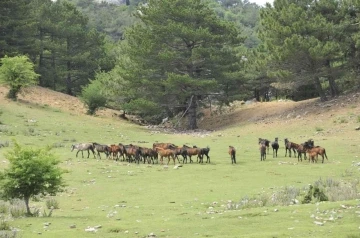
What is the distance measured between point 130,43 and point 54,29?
14.4 metres

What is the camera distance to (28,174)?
16047 mm

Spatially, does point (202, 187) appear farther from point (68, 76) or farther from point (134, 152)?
point (68, 76)

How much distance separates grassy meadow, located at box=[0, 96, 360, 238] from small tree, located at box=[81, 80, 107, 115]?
12609 millimetres

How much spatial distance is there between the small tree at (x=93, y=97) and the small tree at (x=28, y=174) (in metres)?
41.2

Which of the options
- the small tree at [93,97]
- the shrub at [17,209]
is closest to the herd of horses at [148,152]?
the shrub at [17,209]

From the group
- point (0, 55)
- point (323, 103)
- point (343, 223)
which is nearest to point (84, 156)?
point (343, 223)

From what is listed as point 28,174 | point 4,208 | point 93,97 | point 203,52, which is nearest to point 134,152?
point 4,208

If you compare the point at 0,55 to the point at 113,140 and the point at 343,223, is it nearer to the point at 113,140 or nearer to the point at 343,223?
the point at 113,140

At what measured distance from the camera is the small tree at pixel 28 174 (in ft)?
52.5

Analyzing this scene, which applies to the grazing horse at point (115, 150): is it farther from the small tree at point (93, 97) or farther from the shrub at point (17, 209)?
the small tree at point (93, 97)

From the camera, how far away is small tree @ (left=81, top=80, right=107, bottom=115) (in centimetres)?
5800

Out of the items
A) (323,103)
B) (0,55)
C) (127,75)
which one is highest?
(0,55)

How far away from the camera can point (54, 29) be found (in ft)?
222

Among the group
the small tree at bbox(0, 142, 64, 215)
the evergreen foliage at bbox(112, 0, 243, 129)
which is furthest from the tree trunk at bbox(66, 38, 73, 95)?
the small tree at bbox(0, 142, 64, 215)
